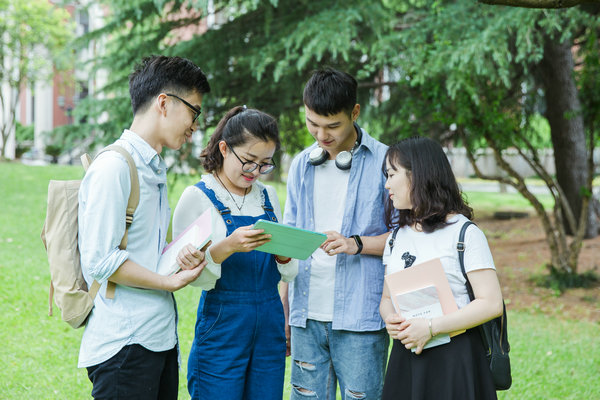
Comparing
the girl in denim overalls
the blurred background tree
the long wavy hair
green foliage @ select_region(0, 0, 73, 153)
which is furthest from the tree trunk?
green foliage @ select_region(0, 0, 73, 153)

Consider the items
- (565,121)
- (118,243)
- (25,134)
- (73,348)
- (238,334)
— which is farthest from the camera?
(25,134)

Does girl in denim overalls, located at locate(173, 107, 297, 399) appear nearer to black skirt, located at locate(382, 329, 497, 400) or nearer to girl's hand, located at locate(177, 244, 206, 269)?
girl's hand, located at locate(177, 244, 206, 269)

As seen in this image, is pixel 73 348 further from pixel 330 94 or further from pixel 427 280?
pixel 427 280

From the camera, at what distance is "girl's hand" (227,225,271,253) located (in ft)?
7.54

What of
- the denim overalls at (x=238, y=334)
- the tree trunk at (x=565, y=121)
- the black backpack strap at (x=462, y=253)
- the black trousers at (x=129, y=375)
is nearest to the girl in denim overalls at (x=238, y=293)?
the denim overalls at (x=238, y=334)

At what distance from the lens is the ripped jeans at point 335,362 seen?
2770 mm

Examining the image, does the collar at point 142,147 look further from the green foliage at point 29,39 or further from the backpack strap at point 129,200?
the green foliage at point 29,39

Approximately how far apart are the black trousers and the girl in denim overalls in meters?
0.32

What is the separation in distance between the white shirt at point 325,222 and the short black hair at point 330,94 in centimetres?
26

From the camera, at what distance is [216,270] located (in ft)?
8.07

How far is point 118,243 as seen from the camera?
2137 mm

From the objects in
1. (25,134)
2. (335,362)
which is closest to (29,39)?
(25,134)

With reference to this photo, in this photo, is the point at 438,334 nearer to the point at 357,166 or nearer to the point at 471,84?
the point at 357,166

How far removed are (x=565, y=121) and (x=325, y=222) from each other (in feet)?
22.8
